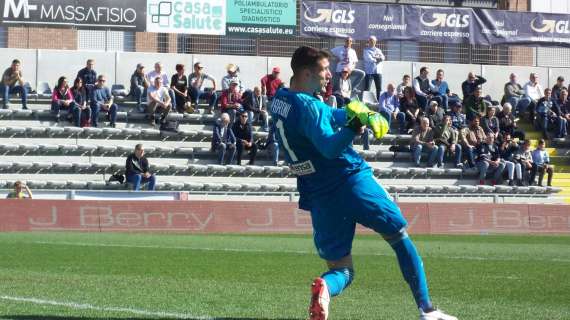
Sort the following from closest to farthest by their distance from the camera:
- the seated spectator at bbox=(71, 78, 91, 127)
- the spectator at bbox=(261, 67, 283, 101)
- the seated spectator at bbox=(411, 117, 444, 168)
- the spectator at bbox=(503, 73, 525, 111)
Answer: the seated spectator at bbox=(71, 78, 91, 127)
the spectator at bbox=(261, 67, 283, 101)
the seated spectator at bbox=(411, 117, 444, 168)
the spectator at bbox=(503, 73, 525, 111)

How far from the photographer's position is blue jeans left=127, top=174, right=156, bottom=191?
28.3 m

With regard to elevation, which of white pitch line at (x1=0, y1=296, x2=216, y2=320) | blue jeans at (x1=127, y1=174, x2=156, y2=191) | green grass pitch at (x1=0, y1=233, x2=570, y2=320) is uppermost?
blue jeans at (x1=127, y1=174, x2=156, y2=191)

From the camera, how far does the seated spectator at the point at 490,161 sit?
108 feet

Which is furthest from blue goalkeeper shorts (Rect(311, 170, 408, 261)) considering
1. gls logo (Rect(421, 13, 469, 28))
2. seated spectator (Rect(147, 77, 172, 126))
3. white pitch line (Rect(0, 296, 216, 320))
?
gls logo (Rect(421, 13, 469, 28))

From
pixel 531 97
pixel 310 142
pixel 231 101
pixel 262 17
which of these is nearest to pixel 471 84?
pixel 531 97

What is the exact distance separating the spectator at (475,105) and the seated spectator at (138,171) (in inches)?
431

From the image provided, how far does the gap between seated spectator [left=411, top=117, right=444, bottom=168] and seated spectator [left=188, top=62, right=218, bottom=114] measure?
6.07 metres

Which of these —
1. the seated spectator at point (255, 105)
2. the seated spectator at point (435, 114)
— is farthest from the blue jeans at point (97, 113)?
the seated spectator at point (435, 114)

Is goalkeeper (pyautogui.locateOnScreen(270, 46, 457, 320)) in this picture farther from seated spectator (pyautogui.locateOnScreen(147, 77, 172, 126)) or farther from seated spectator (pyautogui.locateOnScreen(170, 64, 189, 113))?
seated spectator (pyautogui.locateOnScreen(170, 64, 189, 113))

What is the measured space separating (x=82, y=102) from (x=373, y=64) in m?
9.13

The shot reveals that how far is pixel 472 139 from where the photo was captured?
1312 inches

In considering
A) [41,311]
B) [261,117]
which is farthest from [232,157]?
[41,311]

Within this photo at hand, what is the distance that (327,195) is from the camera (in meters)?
7.28

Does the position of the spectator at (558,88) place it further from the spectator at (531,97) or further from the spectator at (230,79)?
the spectator at (230,79)
